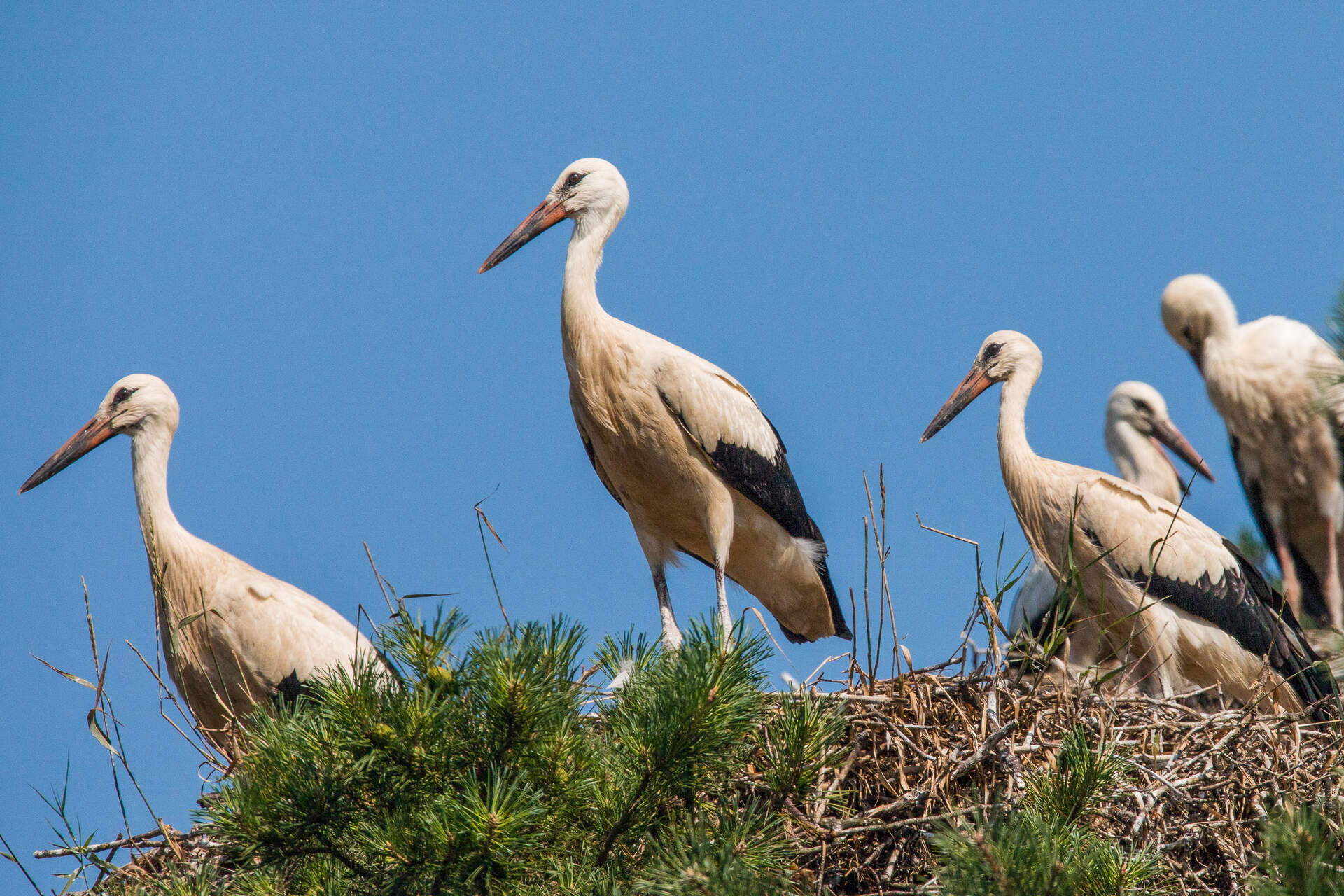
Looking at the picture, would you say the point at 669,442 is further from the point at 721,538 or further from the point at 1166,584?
the point at 1166,584

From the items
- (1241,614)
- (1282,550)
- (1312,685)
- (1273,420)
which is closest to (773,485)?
(1241,614)

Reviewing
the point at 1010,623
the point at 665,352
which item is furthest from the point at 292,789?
the point at 1010,623

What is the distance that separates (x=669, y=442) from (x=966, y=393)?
1.32 m

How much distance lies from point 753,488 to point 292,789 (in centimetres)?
270

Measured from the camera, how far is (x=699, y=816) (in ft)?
9.10

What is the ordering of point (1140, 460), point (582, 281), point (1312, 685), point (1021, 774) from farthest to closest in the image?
1. point (1140, 460)
2. point (582, 281)
3. point (1312, 685)
4. point (1021, 774)

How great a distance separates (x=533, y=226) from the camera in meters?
5.36

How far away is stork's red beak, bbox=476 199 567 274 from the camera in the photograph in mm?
5348

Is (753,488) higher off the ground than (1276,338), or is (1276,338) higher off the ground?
(1276,338)

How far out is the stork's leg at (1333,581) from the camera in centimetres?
663

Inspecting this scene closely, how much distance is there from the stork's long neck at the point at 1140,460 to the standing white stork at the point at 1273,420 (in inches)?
14.1

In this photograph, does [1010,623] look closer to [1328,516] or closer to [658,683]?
[1328,516]

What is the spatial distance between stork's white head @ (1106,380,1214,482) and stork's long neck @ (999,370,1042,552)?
7.07 ft

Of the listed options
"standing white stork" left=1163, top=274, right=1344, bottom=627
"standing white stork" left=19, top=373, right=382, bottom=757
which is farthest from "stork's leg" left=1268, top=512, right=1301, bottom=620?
"standing white stork" left=19, top=373, right=382, bottom=757
